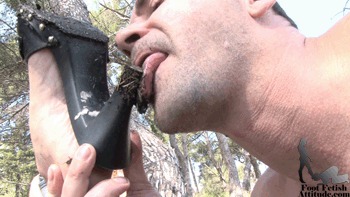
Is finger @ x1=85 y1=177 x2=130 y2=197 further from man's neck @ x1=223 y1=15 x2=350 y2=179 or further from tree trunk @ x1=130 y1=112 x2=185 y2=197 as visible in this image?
tree trunk @ x1=130 y1=112 x2=185 y2=197

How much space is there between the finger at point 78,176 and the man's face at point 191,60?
0.31 m

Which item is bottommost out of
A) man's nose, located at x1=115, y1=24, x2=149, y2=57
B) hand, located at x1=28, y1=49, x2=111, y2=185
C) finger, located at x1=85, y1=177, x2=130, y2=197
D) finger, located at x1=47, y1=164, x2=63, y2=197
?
finger, located at x1=85, y1=177, x2=130, y2=197

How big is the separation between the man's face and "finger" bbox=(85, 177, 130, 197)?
0.86 feet

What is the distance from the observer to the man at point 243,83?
4.85 ft

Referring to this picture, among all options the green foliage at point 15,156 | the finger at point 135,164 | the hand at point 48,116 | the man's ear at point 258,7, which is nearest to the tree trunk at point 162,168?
the finger at point 135,164

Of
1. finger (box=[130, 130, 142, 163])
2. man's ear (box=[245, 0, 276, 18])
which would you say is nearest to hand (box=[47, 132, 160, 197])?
finger (box=[130, 130, 142, 163])

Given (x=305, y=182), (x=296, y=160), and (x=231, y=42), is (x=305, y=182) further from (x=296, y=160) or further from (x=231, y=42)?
(x=231, y=42)

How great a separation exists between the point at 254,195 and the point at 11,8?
5.29 m

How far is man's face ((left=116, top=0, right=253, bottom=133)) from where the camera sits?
1.52 meters

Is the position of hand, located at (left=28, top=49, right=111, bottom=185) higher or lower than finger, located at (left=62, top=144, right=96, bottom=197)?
higher

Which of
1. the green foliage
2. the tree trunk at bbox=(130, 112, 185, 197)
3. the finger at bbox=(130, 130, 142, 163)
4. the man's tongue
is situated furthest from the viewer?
the green foliage

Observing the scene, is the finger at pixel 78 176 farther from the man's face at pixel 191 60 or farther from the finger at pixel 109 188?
the man's face at pixel 191 60

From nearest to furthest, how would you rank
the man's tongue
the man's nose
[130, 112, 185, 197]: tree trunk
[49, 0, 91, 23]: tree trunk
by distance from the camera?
the man's tongue < the man's nose < [130, 112, 185, 197]: tree trunk < [49, 0, 91, 23]: tree trunk

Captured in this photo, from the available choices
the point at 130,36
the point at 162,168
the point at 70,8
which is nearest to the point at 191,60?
the point at 130,36
